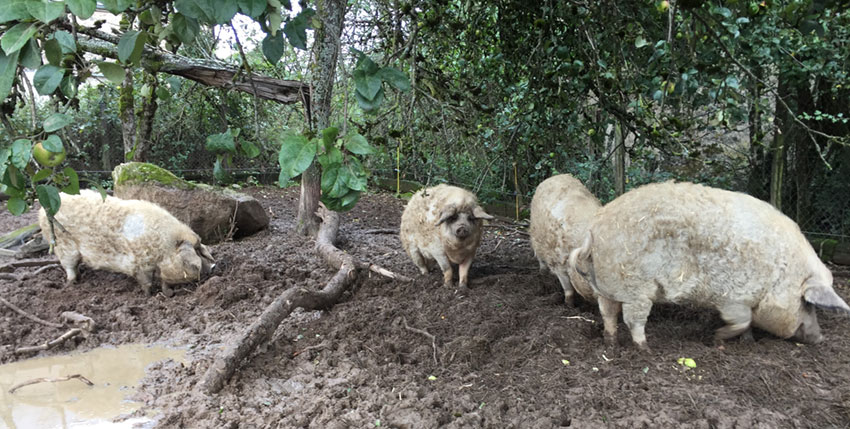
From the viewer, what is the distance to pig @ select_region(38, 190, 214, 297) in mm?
5453

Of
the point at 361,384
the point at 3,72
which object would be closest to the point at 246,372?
the point at 361,384

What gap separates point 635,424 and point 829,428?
0.99 meters

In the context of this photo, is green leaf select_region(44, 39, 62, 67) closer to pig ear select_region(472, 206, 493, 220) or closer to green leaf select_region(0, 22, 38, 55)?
green leaf select_region(0, 22, 38, 55)

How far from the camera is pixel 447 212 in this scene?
17.2ft

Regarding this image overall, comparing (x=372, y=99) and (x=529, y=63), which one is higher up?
(x=529, y=63)

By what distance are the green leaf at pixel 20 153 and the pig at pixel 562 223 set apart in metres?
3.49

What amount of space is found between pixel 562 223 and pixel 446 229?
110 centimetres

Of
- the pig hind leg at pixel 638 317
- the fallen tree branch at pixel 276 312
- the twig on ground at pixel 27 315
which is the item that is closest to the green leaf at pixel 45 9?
the fallen tree branch at pixel 276 312

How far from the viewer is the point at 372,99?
72.3 inches

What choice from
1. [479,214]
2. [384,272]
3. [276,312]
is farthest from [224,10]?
[384,272]

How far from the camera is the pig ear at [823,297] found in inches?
138

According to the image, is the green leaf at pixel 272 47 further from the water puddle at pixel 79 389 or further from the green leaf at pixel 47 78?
the water puddle at pixel 79 389

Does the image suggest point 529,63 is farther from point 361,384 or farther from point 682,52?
point 361,384

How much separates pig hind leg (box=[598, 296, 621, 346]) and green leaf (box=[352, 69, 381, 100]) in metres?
2.70
